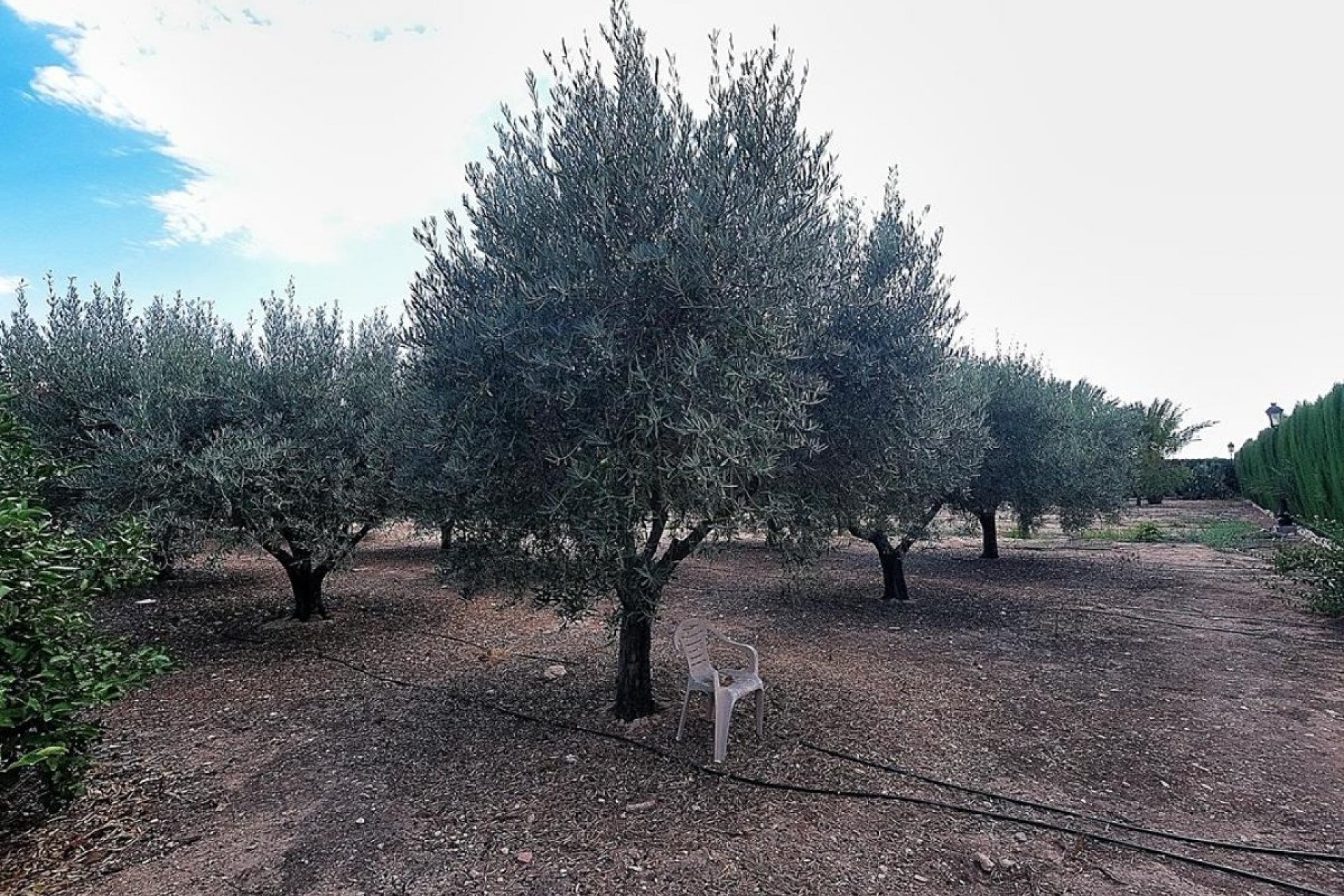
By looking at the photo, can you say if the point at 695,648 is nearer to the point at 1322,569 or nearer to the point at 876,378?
the point at 876,378

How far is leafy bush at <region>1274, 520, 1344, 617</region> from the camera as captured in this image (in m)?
7.76

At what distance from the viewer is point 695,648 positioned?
4453 millimetres

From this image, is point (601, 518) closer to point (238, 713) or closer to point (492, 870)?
point (492, 870)

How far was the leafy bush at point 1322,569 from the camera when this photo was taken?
7.76 metres

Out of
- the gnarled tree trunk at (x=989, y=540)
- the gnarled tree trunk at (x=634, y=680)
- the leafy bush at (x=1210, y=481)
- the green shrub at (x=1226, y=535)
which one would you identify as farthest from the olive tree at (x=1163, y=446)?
the gnarled tree trunk at (x=634, y=680)

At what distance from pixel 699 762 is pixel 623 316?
2.84 meters

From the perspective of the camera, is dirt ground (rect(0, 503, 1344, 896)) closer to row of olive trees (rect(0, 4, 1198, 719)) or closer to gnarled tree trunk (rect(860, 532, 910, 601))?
gnarled tree trunk (rect(860, 532, 910, 601))

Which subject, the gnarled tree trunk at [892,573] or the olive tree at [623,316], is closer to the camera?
the olive tree at [623,316]

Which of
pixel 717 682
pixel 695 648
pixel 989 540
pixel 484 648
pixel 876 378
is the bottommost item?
pixel 484 648

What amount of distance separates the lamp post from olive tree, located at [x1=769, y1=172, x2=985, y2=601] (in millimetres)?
15758

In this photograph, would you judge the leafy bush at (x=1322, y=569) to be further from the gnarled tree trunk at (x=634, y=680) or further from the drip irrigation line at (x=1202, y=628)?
the gnarled tree trunk at (x=634, y=680)

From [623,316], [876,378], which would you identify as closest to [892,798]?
[876,378]

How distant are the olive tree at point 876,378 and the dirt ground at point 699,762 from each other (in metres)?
1.63

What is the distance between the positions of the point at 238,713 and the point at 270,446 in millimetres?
2387
